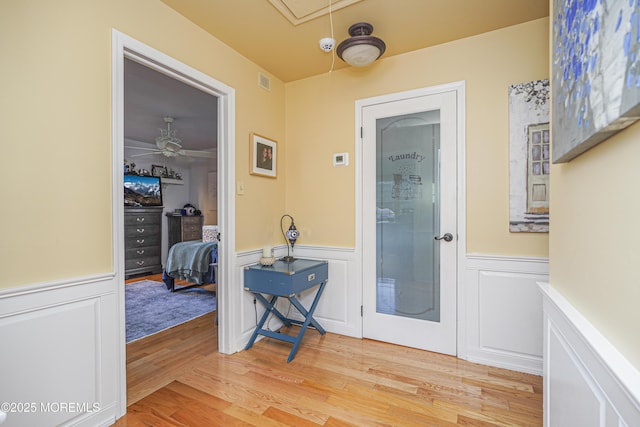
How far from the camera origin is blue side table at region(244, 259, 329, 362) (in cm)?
239

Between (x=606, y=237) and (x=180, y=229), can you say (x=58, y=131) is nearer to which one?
(x=606, y=237)

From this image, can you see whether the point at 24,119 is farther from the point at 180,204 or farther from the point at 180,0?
the point at 180,204

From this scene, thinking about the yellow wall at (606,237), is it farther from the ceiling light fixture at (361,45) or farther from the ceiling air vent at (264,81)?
the ceiling air vent at (264,81)

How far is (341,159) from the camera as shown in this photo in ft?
9.45

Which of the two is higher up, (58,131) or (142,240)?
(58,131)

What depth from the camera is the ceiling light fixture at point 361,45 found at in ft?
7.13

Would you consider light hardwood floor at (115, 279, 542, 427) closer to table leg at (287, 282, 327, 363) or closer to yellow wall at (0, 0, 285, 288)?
table leg at (287, 282, 327, 363)

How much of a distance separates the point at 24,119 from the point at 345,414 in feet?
7.17

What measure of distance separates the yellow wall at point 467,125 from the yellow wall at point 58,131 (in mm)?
1479

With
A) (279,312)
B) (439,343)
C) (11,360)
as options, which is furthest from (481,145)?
(11,360)

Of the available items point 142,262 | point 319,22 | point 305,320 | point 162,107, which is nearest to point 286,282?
point 305,320

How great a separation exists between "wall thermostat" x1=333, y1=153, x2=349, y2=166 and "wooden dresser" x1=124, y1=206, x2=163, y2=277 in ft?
14.1

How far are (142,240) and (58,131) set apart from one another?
470 cm

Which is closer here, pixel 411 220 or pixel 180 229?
pixel 411 220
